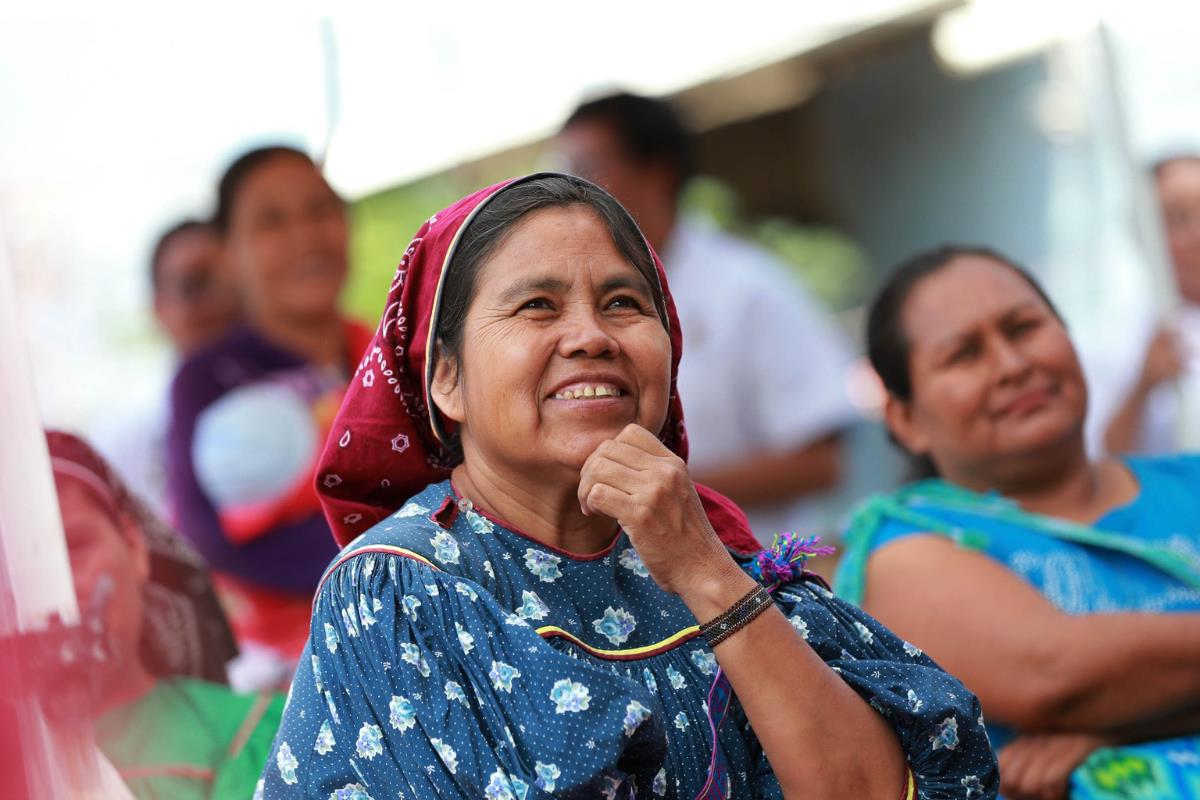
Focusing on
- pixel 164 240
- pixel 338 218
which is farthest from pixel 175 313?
pixel 338 218

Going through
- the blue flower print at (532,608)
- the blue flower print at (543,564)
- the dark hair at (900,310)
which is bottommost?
the blue flower print at (532,608)

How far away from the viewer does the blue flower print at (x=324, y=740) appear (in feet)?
6.48

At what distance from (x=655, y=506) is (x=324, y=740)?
0.56m

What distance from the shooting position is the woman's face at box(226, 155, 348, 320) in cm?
416

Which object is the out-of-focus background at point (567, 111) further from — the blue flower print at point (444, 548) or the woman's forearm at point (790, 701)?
the woman's forearm at point (790, 701)

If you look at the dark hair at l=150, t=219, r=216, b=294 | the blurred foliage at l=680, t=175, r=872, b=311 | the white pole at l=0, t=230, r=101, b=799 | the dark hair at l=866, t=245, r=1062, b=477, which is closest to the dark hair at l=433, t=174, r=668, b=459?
the white pole at l=0, t=230, r=101, b=799

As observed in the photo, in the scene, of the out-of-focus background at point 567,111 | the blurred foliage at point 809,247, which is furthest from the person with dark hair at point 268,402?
the blurred foliage at point 809,247

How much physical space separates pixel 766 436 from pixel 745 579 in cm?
284

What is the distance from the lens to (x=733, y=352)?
4.84 meters

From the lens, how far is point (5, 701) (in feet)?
7.27

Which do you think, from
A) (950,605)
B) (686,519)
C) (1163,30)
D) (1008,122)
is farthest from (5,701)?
(1008,122)

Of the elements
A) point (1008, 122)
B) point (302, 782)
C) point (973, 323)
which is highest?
point (1008, 122)

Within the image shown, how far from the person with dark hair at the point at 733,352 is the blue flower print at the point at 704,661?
8.15ft

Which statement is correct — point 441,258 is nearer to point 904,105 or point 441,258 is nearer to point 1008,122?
point 1008,122
